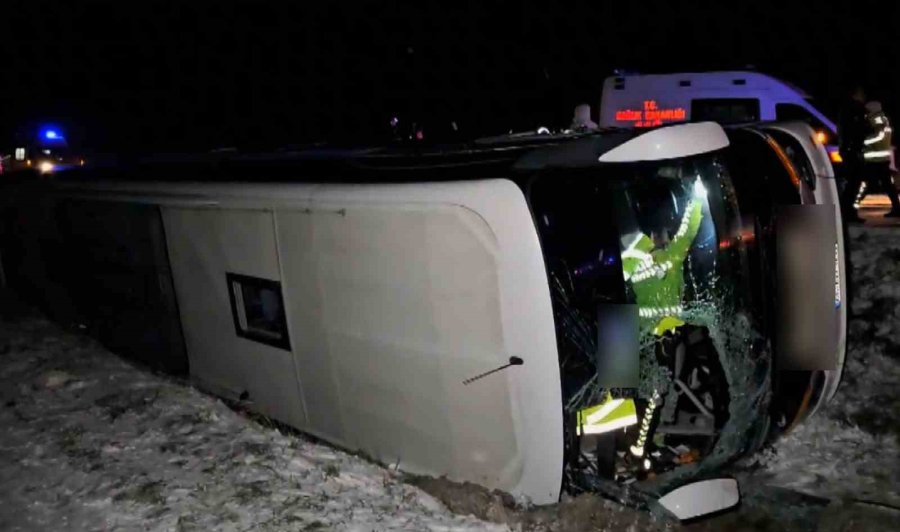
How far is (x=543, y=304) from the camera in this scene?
3.32 meters

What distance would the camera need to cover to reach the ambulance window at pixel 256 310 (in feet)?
15.3

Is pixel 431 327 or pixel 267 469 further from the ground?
pixel 431 327

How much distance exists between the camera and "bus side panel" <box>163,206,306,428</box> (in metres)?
4.67

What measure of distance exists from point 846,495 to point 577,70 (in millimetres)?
31534

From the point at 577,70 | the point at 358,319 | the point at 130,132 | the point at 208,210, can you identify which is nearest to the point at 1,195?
the point at 208,210

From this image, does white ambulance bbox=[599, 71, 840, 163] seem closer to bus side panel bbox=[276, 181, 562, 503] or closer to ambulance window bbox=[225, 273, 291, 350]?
ambulance window bbox=[225, 273, 291, 350]

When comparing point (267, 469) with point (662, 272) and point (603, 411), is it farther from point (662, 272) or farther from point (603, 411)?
point (662, 272)

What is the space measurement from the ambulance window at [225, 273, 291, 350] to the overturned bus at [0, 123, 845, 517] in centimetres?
1

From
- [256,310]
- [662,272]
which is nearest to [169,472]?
[256,310]

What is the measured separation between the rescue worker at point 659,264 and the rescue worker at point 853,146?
5397 millimetres

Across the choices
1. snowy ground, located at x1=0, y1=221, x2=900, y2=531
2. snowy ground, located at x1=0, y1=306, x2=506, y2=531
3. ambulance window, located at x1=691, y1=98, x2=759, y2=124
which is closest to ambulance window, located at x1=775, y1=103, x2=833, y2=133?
ambulance window, located at x1=691, y1=98, x2=759, y2=124

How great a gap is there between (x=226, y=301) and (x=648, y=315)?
2690mm

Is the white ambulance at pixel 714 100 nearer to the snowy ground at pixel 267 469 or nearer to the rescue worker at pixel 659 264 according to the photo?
the snowy ground at pixel 267 469

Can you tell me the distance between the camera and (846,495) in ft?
14.4
